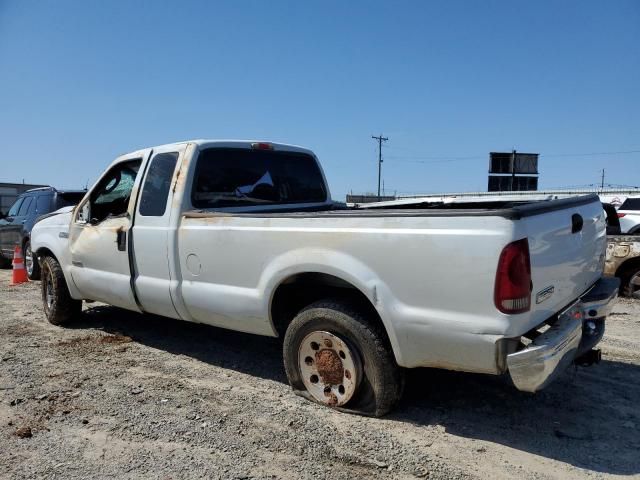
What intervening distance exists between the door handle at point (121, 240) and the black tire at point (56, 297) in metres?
1.50

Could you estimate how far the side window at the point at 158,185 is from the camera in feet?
15.3

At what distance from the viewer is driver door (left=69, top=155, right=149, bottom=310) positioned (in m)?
4.99

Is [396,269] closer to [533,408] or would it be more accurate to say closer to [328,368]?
[328,368]

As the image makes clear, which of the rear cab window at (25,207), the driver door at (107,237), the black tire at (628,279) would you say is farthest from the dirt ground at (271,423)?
the rear cab window at (25,207)

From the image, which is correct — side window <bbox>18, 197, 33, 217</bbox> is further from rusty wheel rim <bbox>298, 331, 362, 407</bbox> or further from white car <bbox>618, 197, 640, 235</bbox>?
white car <bbox>618, 197, 640, 235</bbox>

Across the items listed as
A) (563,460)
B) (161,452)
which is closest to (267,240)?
(161,452)

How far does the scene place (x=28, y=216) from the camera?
10812 mm

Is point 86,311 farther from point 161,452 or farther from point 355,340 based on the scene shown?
point 355,340

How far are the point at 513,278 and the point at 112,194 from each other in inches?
166

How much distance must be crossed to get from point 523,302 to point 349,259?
1059 mm

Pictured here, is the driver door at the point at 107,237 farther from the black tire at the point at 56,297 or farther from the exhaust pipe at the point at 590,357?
the exhaust pipe at the point at 590,357

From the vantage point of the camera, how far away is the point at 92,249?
5.36 metres

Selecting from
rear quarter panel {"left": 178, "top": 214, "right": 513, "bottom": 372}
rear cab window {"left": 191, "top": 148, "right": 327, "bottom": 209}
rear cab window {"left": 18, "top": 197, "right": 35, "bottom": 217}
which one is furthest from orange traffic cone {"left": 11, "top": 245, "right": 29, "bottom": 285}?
rear quarter panel {"left": 178, "top": 214, "right": 513, "bottom": 372}

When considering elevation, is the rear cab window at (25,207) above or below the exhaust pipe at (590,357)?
above
